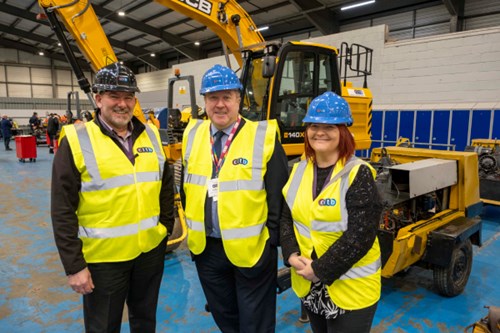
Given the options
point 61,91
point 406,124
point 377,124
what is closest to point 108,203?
point 406,124

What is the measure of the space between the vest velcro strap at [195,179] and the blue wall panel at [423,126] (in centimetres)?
1000

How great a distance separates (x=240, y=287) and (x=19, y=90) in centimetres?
3150

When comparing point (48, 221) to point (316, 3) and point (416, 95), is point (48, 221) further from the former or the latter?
point (316, 3)

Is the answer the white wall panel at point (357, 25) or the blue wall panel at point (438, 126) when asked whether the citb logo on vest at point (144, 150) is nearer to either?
the blue wall panel at point (438, 126)

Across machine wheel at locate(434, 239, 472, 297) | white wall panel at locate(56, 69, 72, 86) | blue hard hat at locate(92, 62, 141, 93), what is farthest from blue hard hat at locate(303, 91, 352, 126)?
white wall panel at locate(56, 69, 72, 86)

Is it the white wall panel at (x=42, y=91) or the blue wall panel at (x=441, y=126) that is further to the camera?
the white wall panel at (x=42, y=91)

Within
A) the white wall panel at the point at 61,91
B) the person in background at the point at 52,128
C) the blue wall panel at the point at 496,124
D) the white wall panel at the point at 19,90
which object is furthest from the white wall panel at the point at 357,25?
the white wall panel at the point at 19,90

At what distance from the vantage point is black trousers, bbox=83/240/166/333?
6.32 feet

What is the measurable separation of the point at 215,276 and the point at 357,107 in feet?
15.2

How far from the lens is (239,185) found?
1.87 metres

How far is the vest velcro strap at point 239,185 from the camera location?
1.87m

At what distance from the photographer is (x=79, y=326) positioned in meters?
2.98

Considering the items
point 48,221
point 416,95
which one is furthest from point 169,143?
point 416,95

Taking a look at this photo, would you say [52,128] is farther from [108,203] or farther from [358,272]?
[358,272]
